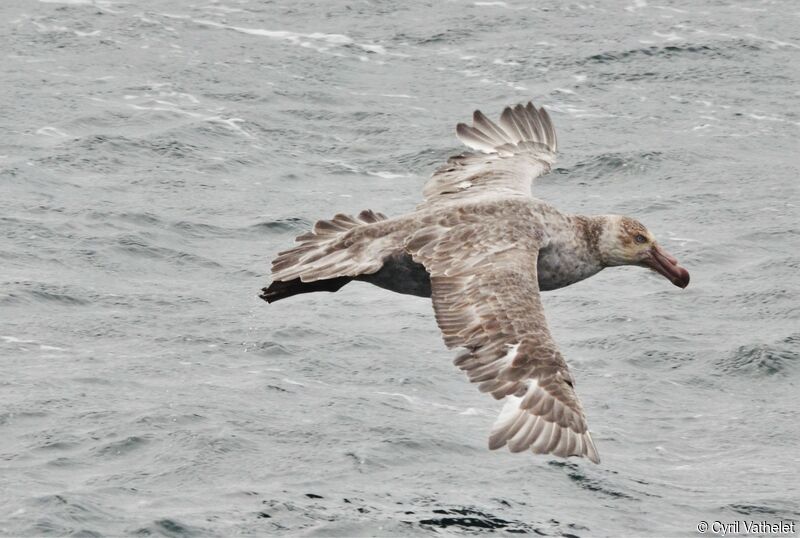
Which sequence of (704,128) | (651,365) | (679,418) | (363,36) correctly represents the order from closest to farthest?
(679,418), (651,365), (704,128), (363,36)

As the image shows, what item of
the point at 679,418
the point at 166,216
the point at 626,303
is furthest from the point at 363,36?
the point at 679,418

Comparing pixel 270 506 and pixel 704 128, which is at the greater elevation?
pixel 704 128

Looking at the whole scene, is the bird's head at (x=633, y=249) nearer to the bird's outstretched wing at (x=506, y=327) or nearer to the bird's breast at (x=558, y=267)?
the bird's breast at (x=558, y=267)

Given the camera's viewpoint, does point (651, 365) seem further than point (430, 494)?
Yes

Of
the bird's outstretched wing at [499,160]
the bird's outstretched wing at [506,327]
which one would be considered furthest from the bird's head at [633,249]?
the bird's outstretched wing at [499,160]

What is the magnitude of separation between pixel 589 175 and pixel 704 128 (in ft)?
10.4

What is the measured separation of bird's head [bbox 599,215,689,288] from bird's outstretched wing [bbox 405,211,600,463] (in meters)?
1.02

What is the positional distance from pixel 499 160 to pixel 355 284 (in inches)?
218

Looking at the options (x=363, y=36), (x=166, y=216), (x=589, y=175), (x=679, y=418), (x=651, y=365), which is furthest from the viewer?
(x=363, y=36)

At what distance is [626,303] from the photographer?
2381cm

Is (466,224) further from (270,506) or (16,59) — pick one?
(16,59)

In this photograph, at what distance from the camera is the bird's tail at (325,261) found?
16.4 meters

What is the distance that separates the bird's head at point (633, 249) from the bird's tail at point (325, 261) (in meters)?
2.38

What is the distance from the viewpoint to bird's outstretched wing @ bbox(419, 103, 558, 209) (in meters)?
18.8
